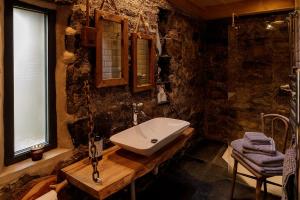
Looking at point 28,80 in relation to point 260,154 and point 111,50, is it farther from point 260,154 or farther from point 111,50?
point 260,154

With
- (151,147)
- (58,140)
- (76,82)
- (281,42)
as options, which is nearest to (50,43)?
(76,82)

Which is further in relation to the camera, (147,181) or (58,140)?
(147,181)

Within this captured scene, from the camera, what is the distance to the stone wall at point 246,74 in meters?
3.02

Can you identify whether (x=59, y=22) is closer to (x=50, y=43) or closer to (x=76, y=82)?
(x=50, y=43)

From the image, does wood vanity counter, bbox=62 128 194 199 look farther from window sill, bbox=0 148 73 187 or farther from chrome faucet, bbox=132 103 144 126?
chrome faucet, bbox=132 103 144 126

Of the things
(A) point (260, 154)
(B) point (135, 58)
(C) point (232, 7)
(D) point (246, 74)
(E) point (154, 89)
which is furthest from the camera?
(D) point (246, 74)

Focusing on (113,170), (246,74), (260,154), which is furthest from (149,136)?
(246,74)

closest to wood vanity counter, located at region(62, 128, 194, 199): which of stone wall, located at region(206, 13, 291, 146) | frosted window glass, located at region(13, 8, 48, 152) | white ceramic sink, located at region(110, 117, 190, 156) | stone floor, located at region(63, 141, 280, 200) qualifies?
white ceramic sink, located at region(110, 117, 190, 156)

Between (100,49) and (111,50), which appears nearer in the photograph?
(100,49)

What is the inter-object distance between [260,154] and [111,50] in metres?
1.46

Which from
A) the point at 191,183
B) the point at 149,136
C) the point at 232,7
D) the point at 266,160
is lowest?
the point at 191,183

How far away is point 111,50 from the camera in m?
1.79

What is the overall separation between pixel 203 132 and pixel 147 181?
178cm

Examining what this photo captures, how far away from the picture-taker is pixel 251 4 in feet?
9.63
